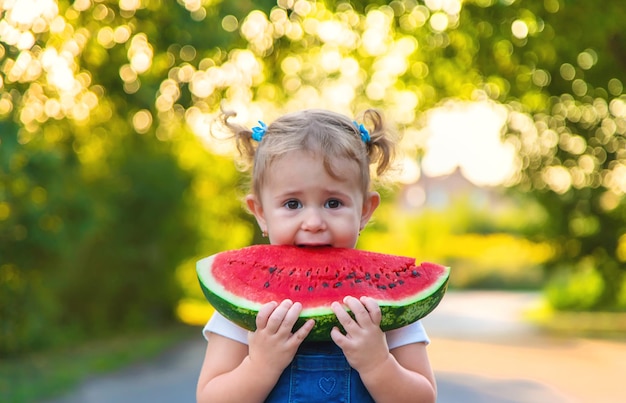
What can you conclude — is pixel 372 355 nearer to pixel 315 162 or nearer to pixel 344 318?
pixel 344 318

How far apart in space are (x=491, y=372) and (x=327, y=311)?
1042cm

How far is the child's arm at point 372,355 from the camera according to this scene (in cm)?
246

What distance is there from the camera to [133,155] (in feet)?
58.4

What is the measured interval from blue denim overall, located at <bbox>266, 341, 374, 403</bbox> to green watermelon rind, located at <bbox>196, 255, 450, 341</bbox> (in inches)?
4.1

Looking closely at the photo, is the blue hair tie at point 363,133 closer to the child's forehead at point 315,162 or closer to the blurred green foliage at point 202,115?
the child's forehead at point 315,162

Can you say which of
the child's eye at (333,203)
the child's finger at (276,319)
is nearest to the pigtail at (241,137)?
the child's eye at (333,203)

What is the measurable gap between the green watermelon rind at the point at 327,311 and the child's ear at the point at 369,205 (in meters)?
0.32

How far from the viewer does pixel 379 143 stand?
2961 mm

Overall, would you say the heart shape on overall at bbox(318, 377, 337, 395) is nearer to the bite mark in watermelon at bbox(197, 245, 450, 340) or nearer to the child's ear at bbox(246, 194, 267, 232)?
the bite mark in watermelon at bbox(197, 245, 450, 340)

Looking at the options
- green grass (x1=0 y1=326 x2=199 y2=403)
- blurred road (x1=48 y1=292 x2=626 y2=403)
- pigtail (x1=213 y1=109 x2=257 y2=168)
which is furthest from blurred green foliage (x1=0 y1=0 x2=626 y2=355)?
pigtail (x1=213 y1=109 x2=257 y2=168)

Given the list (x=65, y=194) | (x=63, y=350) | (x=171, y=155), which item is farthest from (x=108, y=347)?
(x=171, y=155)

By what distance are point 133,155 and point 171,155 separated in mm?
993

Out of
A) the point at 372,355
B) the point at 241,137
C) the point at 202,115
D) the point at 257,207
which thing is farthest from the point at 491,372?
the point at 372,355

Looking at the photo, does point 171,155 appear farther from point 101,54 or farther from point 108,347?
point 101,54
